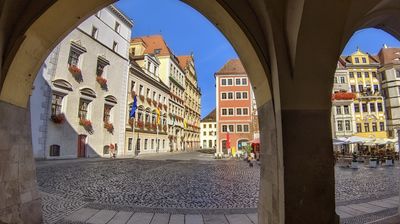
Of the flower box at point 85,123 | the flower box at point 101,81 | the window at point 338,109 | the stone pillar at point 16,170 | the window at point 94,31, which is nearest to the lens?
the stone pillar at point 16,170

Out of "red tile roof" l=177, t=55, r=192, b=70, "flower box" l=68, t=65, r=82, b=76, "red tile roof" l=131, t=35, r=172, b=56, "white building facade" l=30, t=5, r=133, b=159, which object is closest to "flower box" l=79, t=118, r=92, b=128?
"white building facade" l=30, t=5, r=133, b=159

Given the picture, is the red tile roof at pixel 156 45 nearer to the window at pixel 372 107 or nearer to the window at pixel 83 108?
the window at pixel 83 108

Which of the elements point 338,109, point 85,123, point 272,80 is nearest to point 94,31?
point 85,123

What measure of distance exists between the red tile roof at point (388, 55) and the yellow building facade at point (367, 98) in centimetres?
285

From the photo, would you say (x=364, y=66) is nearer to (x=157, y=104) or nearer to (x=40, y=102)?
(x=157, y=104)

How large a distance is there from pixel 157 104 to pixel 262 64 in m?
39.3

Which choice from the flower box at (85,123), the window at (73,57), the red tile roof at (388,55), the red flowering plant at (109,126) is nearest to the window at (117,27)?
the window at (73,57)

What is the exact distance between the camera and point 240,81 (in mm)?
43219

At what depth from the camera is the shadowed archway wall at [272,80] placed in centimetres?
276

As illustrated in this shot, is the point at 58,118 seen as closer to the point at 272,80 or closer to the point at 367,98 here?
the point at 272,80

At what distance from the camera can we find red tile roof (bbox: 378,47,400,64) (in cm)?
4350

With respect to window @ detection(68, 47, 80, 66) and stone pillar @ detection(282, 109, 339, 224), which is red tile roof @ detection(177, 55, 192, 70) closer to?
window @ detection(68, 47, 80, 66)

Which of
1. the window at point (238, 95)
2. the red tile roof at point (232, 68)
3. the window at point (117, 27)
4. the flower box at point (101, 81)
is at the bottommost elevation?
the flower box at point (101, 81)

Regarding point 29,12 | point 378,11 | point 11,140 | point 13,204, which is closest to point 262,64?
point 378,11
